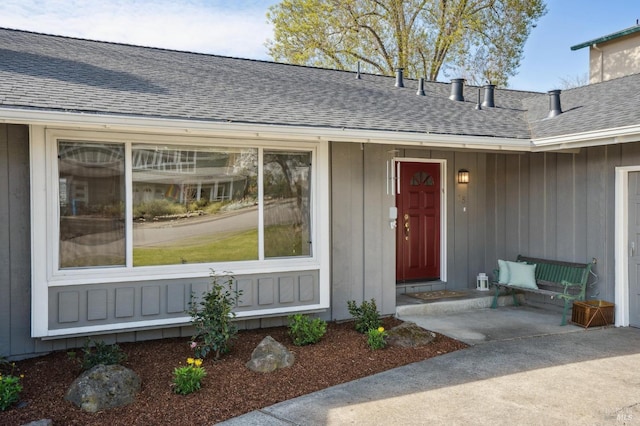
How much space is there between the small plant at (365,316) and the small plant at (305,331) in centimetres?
57

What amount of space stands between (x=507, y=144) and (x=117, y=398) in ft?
17.6

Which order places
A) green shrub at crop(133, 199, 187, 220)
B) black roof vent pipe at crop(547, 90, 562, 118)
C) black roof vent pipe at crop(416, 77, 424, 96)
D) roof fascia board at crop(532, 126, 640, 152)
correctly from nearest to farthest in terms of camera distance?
green shrub at crop(133, 199, 187, 220), roof fascia board at crop(532, 126, 640, 152), black roof vent pipe at crop(547, 90, 562, 118), black roof vent pipe at crop(416, 77, 424, 96)

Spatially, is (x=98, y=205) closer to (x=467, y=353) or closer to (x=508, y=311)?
(x=467, y=353)

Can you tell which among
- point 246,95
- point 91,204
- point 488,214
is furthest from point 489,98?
point 91,204

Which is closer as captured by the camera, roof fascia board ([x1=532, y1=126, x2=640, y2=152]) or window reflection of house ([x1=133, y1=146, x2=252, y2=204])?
window reflection of house ([x1=133, y1=146, x2=252, y2=204])

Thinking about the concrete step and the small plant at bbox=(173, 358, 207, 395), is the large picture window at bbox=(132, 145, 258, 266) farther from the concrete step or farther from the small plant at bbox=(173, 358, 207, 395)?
the concrete step

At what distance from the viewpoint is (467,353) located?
5.01 meters

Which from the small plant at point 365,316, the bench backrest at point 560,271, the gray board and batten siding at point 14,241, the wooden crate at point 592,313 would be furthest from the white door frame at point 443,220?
the gray board and batten siding at point 14,241

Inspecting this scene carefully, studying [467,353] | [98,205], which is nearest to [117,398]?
[98,205]

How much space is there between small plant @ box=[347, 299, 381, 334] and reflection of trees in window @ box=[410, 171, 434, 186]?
2.46 m

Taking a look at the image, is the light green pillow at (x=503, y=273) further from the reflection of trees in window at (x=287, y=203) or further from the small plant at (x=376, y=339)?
the reflection of trees in window at (x=287, y=203)

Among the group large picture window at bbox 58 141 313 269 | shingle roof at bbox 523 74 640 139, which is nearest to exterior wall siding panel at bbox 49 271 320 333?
large picture window at bbox 58 141 313 269

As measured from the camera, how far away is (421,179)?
7656 millimetres

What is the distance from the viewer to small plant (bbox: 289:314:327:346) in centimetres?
514
